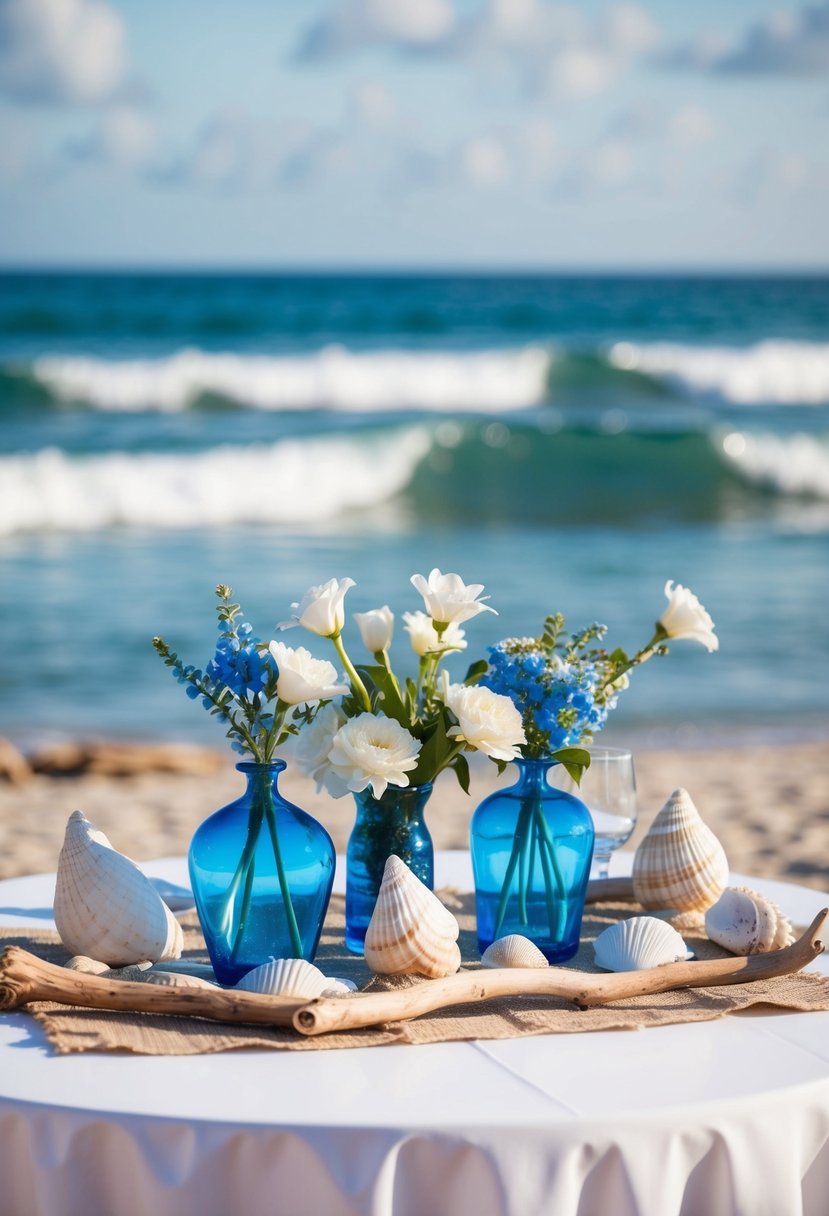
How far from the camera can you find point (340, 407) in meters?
17.7

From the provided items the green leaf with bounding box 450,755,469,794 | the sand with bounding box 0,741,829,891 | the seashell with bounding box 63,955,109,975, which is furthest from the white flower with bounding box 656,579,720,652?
the sand with bounding box 0,741,829,891

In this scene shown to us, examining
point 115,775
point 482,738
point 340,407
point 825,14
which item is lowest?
point 115,775

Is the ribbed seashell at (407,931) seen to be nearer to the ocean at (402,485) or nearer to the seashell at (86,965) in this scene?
the seashell at (86,965)

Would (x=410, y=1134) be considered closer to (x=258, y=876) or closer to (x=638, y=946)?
(x=258, y=876)

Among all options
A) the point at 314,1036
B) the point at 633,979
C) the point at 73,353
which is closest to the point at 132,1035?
the point at 314,1036

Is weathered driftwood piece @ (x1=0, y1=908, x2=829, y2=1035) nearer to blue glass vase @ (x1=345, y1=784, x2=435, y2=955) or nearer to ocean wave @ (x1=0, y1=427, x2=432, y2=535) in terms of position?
blue glass vase @ (x1=345, y1=784, x2=435, y2=955)

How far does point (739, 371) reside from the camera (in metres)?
19.8

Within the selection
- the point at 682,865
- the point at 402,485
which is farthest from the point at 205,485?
the point at 682,865

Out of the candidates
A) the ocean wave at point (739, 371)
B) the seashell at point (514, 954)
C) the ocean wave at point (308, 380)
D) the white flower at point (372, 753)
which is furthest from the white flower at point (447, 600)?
the ocean wave at point (739, 371)

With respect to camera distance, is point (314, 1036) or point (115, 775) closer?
point (314, 1036)

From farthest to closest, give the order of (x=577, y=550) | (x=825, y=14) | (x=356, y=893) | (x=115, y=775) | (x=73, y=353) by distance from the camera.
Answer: (x=825, y=14) → (x=73, y=353) → (x=577, y=550) → (x=115, y=775) → (x=356, y=893)

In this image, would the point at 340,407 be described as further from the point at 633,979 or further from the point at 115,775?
the point at 633,979

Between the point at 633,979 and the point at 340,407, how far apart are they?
16.3 m

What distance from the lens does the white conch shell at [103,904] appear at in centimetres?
177
